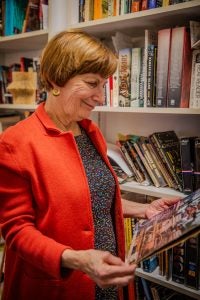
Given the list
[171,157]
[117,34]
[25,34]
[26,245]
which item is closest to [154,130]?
[171,157]

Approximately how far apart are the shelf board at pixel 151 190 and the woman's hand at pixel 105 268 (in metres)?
0.67

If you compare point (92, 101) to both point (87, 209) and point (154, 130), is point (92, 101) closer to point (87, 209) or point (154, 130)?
point (87, 209)

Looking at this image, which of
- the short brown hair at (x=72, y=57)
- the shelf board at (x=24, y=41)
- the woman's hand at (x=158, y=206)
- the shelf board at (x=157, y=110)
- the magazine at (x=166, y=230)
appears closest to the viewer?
the magazine at (x=166, y=230)

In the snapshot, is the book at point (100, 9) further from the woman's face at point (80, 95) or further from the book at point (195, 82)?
the woman's face at point (80, 95)

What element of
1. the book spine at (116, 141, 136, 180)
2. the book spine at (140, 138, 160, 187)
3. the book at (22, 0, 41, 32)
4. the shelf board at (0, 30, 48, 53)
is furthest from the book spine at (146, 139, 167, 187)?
the book at (22, 0, 41, 32)

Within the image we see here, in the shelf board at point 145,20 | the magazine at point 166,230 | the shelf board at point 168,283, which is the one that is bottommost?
the shelf board at point 168,283

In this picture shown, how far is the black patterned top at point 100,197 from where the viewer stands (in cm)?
99

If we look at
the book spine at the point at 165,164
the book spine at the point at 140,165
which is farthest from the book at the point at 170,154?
the book spine at the point at 140,165

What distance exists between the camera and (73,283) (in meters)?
0.92

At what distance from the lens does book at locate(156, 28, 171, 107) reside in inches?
50.0

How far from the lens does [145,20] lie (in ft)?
4.42

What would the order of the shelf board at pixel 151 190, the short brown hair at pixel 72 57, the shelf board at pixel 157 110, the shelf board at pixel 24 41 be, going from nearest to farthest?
the short brown hair at pixel 72 57 < the shelf board at pixel 157 110 < the shelf board at pixel 151 190 < the shelf board at pixel 24 41

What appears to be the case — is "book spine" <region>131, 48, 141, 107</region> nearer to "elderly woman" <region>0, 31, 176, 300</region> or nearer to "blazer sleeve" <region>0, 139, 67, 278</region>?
"elderly woman" <region>0, 31, 176, 300</region>

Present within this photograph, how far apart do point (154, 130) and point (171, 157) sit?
344 millimetres
